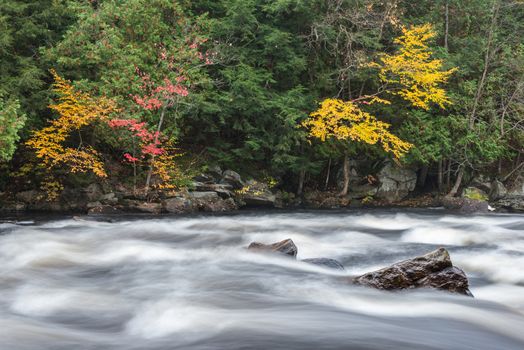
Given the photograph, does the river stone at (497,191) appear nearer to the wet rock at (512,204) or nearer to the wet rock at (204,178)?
the wet rock at (512,204)

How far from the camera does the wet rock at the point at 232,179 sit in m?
16.0

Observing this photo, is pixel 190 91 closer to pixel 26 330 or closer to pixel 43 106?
pixel 43 106

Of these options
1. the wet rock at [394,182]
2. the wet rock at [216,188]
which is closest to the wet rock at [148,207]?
the wet rock at [216,188]

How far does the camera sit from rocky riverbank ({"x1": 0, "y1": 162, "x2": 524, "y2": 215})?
13.7m

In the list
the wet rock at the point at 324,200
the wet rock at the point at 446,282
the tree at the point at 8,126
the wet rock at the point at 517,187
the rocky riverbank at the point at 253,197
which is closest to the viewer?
the wet rock at the point at 446,282

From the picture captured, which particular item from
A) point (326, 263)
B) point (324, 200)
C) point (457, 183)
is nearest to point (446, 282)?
point (326, 263)

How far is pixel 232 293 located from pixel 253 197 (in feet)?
34.6

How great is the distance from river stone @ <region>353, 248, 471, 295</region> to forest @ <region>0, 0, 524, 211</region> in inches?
365

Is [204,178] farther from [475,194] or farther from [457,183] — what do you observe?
[475,194]

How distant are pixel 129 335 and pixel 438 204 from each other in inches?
612

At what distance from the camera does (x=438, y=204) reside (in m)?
17.8

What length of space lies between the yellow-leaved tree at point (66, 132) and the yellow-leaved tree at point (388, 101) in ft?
22.0

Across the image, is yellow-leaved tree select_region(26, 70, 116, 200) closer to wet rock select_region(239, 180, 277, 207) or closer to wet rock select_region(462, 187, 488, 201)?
wet rock select_region(239, 180, 277, 207)

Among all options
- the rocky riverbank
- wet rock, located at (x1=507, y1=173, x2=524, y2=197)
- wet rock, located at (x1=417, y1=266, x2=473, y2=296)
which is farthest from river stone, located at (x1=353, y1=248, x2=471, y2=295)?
wet rock, located at (x1=507, y1=173, x2=524, y2=197)
